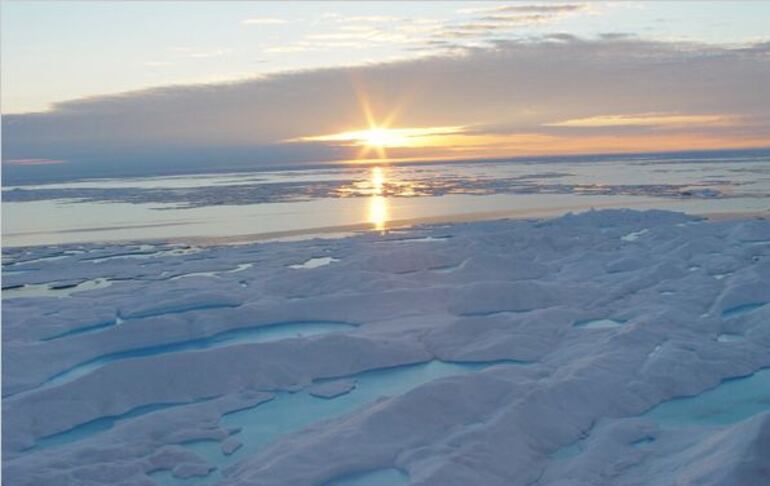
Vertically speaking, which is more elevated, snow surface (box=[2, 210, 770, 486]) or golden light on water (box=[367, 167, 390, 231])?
golden light on water (box=[367, 167, 390, 231])

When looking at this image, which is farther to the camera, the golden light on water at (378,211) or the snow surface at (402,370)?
the golden light on water at (378,211)

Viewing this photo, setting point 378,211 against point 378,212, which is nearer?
point 378,212

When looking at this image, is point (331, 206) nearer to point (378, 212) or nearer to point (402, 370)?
point (378, 212)

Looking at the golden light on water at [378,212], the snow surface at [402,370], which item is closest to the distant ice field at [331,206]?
the golden light on water at [378,212]

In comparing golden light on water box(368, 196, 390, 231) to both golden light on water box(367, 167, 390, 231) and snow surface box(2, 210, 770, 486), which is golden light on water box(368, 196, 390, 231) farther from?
snow surface box(2, 210, 770, 486)

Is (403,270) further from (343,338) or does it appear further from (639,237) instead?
(639,237)

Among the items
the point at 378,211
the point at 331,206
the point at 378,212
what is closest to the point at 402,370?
the point at 378,212

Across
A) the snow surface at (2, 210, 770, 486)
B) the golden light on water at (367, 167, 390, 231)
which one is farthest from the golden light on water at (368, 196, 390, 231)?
the snow surface at (2, 210, 770, 486)

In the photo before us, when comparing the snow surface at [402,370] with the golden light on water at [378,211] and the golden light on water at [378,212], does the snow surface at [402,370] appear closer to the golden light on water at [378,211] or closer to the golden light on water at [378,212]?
the golden light on water at [378,212]
